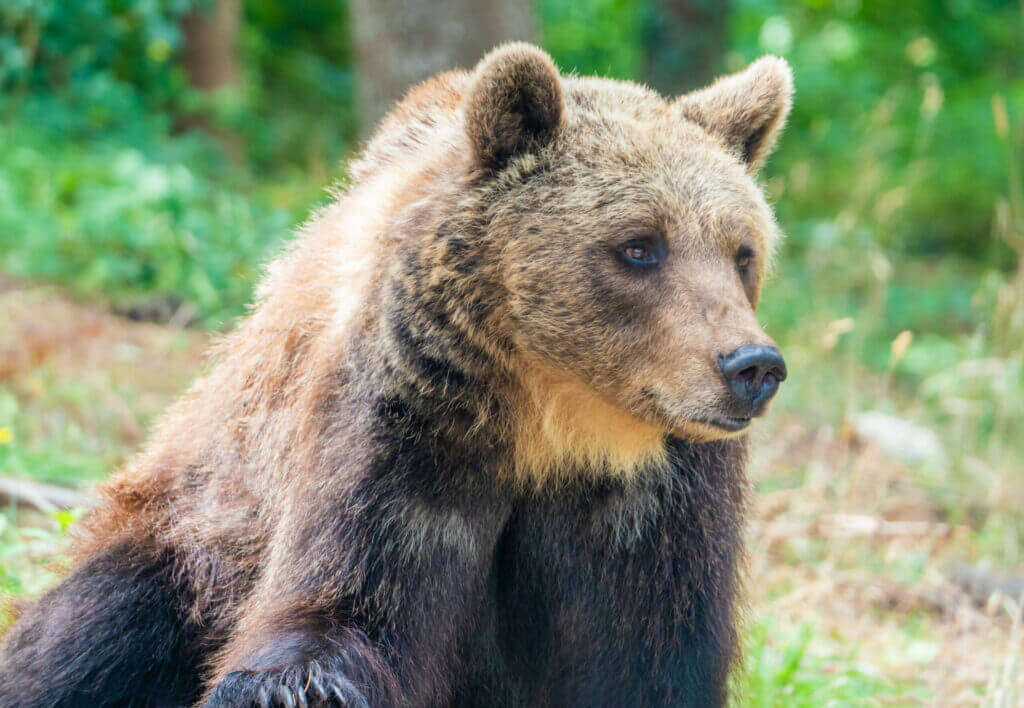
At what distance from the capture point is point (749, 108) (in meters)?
3.66

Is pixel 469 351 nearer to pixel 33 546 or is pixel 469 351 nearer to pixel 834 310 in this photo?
pixel 33 546

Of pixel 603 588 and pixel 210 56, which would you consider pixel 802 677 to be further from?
pixel 210 56

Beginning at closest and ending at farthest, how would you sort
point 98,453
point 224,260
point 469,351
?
point 469,351
point 98,453
point 224,260

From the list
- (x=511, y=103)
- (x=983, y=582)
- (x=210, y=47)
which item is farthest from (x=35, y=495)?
(x=210, y=47)

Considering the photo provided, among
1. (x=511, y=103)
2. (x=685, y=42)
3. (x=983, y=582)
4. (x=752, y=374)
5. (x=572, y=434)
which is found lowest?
(x=983, y=582)

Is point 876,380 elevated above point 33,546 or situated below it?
above

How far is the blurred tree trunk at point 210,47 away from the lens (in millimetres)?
13484

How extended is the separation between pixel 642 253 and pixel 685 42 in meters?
8.63

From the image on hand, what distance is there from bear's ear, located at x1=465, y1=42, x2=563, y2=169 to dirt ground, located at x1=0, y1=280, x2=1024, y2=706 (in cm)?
133

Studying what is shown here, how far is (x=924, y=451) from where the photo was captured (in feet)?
25.5

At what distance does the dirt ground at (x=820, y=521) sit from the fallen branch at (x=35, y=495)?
0.40 ft

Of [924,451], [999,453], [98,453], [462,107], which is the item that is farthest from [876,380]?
[462,107]

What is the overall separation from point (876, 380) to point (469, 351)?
7025 millimetres

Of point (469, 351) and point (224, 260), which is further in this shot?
point (224, 260)
